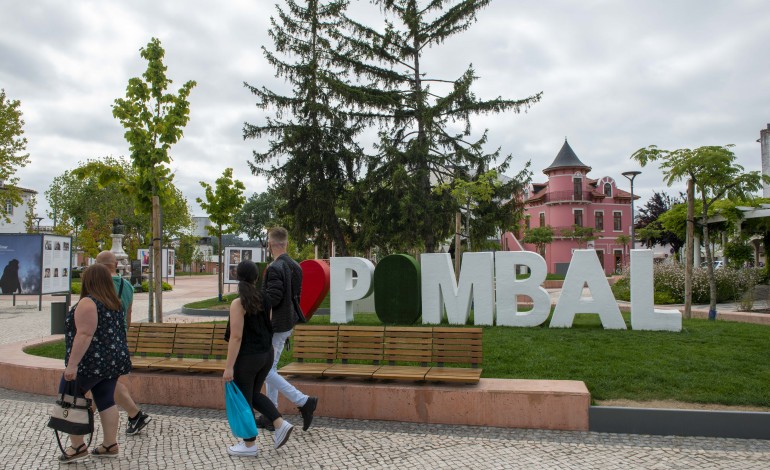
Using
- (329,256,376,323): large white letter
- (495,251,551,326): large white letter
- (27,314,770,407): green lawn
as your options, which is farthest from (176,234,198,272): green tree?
(495,251,551,326): large white letter

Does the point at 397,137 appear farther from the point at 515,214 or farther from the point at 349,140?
the point at 515,214

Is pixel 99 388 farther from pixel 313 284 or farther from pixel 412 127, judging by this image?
pixel 412 127

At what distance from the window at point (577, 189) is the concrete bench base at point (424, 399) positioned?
175ft

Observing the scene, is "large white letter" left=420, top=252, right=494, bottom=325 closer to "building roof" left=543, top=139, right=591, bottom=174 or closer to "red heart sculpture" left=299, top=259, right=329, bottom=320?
"red heart sculpture" left=299, top=259, right=329, bottom=320

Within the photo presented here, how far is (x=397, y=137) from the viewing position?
24.3m

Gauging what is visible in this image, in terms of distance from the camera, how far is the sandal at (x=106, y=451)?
530cm

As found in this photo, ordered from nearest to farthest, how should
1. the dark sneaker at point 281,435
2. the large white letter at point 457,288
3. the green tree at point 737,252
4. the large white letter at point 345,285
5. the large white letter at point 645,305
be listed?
the dark sneaker at point 281,435, the large white letter at point 645,305, the large white letter at point 457,288, the large white letter at point 345,285, the green tree at point 737,252

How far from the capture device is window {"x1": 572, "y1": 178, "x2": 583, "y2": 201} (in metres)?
57.2

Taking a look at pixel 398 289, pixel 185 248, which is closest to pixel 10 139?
pixel 398 289

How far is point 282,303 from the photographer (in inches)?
227

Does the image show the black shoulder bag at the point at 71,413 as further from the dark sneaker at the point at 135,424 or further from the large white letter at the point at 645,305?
the large white letter at the point at 645,305

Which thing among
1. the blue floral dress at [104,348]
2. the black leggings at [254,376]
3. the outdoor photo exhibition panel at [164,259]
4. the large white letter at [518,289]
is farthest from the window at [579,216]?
the blue floral dress at [104,348]

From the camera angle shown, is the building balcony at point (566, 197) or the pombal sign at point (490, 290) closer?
the pombal sign at point (490, 290)

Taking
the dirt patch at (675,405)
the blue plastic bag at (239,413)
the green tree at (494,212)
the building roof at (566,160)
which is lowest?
the dirt patch at (675,405)
